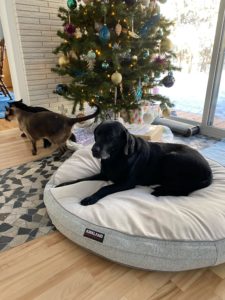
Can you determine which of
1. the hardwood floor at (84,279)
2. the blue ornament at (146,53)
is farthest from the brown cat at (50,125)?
the hardwood floor at (84,279)

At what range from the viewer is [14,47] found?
2.90 m

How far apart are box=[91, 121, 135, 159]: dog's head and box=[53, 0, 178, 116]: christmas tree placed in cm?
90

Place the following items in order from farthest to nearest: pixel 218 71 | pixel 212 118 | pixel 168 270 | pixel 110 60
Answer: pixel 212 118 < pixel 218 71 < pixel 110 60 < pixel 168 270

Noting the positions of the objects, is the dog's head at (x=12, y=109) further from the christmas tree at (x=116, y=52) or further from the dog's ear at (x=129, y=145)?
the dog's ear at (x=129, y=145)

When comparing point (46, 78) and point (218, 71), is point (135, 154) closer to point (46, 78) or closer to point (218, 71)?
point (218, 71)

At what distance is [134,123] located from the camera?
2607 mm

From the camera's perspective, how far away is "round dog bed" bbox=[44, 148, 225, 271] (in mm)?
1129

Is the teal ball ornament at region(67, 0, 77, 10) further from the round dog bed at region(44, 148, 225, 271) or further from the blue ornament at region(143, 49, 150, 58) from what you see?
the round dog bed at region(44, 148, 225, 271)

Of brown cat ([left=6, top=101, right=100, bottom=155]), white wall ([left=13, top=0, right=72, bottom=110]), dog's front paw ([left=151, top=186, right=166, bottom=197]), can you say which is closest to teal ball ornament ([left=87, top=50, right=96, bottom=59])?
brown cat ([left=6, top=101, right=100, bottom=155])

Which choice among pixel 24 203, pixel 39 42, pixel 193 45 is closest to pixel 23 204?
pixel 24 203

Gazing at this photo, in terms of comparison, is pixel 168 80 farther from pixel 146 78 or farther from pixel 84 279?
pixel 84 279

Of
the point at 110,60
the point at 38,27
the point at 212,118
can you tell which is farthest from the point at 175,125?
the point at 38,27

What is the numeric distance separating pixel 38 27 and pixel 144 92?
158 cm

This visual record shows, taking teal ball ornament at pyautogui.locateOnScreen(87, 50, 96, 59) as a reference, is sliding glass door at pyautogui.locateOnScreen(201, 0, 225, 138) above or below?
below
